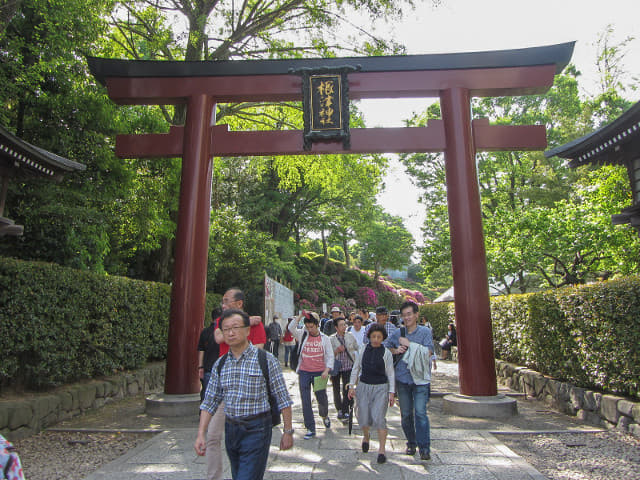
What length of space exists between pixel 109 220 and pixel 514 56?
935 cm

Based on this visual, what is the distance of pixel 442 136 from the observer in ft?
27.1

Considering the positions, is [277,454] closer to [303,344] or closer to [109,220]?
[303,344]

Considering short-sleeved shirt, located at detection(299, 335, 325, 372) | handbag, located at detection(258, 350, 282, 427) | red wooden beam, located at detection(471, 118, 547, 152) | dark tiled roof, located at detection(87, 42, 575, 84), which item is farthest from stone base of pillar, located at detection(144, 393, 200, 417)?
red wooden beam, located at detection(471, 118, 547, 152)

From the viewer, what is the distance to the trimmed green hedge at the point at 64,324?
5996 millimetres

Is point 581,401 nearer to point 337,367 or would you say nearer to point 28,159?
point 337,367

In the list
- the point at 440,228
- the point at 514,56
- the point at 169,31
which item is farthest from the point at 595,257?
the point at 169,31

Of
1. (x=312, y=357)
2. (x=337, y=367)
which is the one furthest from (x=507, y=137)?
(x=312, y=357)

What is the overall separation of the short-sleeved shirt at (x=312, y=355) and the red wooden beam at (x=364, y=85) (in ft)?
15.8

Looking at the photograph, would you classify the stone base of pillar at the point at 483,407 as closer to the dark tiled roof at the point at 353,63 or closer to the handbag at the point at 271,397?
the handbag at the point at 271,397

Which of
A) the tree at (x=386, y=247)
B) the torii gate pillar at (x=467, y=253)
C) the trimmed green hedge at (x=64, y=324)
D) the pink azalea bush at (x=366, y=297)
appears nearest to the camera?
the trimmed green hedge at (x=64, y=324)

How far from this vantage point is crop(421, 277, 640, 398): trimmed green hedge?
5.93m

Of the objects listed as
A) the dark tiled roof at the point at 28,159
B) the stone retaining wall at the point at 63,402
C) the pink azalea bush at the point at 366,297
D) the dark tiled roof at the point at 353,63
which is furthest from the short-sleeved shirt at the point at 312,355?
the pink azalea bush at the point at 366,297

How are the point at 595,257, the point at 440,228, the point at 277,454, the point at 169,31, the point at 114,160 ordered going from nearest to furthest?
the point at 277,454 < the point at 114,160 < the point at 169,31 < the point at 595,257 < the point at 440,228

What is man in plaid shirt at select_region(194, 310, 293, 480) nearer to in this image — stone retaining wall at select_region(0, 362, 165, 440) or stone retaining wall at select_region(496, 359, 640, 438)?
stone retaining wall at select_region(0, 362, 165, 440)
